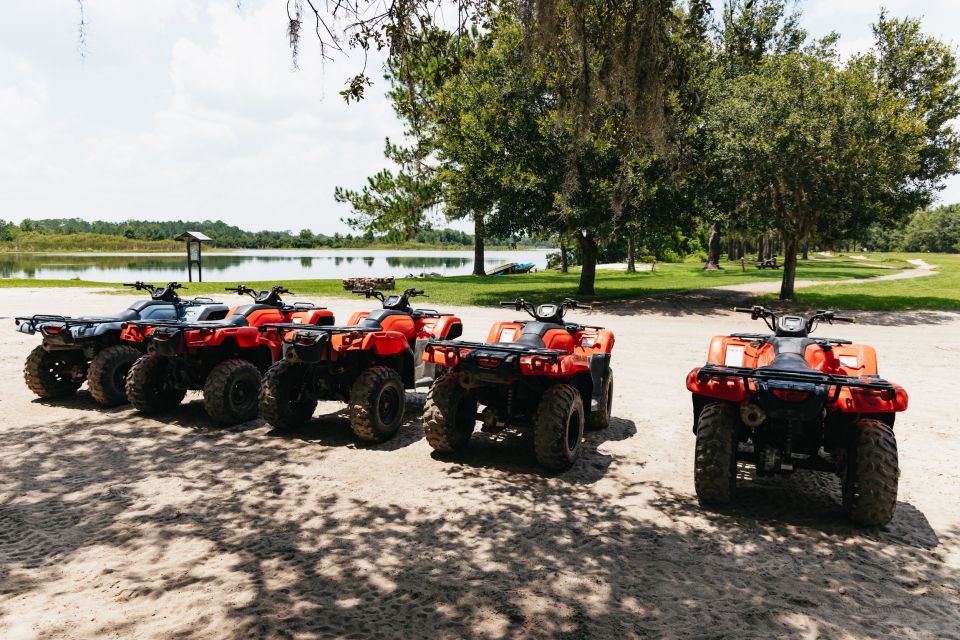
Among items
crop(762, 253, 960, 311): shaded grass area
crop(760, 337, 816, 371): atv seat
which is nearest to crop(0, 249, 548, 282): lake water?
crop(762, 253, 960, 311): shaded grass area

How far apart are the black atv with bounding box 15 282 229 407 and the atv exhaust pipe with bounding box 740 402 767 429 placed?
281 inches

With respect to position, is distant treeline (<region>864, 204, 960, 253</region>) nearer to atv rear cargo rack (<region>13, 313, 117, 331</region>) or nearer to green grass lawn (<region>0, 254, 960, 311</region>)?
green grass lawn (<region>0, 254, 960, 311</region>)

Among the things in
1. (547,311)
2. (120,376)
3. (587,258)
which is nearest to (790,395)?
(547,311)

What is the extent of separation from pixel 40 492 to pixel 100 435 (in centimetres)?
170

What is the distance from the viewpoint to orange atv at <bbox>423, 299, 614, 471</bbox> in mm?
5750

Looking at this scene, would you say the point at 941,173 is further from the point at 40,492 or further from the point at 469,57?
the point at 40,492

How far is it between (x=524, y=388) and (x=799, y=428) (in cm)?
244

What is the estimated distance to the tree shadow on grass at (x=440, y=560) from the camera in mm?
3477

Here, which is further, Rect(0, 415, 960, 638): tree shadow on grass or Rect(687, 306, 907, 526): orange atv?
Rect(687, 306, 907, 526): orange atv

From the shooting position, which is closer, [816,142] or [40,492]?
[40,492]

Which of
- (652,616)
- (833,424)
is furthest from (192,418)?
(833,424)

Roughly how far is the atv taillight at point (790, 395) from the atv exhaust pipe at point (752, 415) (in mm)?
167

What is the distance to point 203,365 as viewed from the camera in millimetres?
7812

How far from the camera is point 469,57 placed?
7070 millimetres
